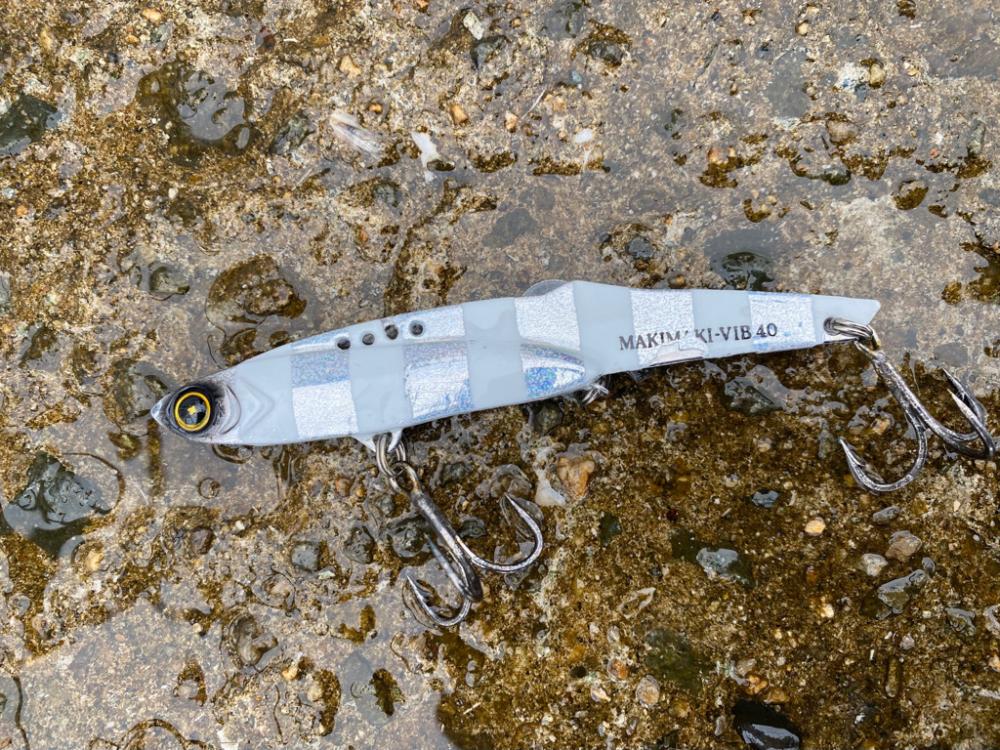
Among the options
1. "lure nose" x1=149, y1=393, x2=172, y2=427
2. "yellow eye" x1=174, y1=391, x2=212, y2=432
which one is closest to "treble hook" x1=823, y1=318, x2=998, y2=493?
"yellow eye" x1=174, y1=391, x2=212, y2=432

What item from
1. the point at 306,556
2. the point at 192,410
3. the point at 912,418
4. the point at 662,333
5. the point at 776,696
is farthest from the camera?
the point at 306,556

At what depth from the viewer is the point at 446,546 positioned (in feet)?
9.71

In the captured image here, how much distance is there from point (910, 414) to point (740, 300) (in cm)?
92

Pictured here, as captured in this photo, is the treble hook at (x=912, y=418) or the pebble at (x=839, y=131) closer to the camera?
the treble hook at (x=912, y=418)

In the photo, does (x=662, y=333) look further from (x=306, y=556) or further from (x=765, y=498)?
(x=306, y=556)

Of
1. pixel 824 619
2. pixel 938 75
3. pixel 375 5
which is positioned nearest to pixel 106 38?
pixel 375 5

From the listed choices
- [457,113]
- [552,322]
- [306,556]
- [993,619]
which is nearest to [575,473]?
[552,322]

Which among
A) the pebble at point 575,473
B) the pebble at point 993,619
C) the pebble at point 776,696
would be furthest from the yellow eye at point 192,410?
the pebble at point 993,619

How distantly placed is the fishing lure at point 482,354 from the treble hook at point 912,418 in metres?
0.01

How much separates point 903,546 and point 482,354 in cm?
209

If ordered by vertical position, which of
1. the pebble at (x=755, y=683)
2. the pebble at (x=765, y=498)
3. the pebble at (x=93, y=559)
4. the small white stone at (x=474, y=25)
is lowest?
the pebble at (x=755, y=683)

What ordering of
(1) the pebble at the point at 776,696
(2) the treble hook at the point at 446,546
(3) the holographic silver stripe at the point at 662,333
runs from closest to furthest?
(3) the holographic silver stripe at the point at 662,333, (2) the treble hook at the point at 446,546, (1) the pebble at the point at 776,696

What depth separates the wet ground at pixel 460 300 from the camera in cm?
297

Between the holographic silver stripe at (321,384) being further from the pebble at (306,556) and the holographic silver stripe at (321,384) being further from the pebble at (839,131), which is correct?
the pebble at (839,131)
